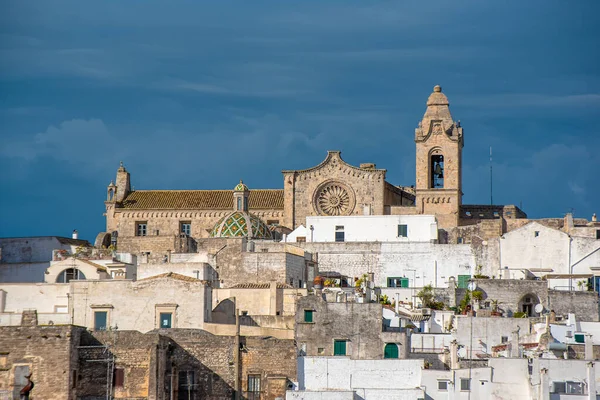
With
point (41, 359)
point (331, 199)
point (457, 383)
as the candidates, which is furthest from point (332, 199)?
point (41, 359)

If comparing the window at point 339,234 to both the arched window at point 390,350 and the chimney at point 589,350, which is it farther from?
A: the chimney at point 589,350

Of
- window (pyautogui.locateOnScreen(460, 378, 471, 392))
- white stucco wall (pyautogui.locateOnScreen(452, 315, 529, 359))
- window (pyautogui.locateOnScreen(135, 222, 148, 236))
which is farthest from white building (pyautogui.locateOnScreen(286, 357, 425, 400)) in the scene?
window (pyautogui.locateOnScreen(135, 222, 148, 236))

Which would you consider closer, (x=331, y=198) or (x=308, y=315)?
(x=308, y=315)

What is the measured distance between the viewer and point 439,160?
298 ft

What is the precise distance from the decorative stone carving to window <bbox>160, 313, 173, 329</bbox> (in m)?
25.1

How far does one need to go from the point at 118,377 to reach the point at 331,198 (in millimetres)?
32410

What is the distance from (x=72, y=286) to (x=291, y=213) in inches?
950

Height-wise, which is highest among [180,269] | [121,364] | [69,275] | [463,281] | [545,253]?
[545,253]

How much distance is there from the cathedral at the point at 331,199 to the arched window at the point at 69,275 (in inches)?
632

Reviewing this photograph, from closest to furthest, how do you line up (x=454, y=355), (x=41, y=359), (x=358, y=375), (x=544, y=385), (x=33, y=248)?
(x=41, y=359) < (x=544, y=385) < (x=358, y=375) < (x=454, y=355) < (x=33, y=248)

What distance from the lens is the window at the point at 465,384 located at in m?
57.9

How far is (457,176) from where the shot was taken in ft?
292

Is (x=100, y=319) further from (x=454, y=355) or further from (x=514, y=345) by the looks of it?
(x=514, y=345)

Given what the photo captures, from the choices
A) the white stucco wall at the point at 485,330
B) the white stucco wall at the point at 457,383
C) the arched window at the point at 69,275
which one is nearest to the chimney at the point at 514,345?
the white stucco wall at the point at 485,330
